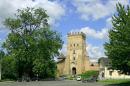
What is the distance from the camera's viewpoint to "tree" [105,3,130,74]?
159ft

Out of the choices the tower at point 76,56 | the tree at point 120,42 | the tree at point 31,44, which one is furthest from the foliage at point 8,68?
the tower at point 76,56

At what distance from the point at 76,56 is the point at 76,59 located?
4.41ft

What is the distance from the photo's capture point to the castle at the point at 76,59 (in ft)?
522

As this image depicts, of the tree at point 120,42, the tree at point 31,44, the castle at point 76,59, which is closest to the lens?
the tree at point 120,42

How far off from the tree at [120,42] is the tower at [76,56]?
106m

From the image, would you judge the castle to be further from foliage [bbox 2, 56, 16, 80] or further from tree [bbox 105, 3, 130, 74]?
tree [bbox 105, 3, 130, 74]

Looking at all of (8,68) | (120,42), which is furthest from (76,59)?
(120,42)

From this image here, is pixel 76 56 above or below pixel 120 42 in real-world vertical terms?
above

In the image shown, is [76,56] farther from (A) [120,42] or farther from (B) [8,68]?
(A) [120,42]

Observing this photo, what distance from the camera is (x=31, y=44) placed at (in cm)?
8731

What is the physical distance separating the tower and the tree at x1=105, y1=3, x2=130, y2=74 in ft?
348

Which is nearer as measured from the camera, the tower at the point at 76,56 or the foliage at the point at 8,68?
the foliage at the point at 8,68

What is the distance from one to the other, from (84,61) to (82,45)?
24.7 feet

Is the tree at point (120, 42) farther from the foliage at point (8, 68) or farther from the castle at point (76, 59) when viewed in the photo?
the castle at point (76, 59)
